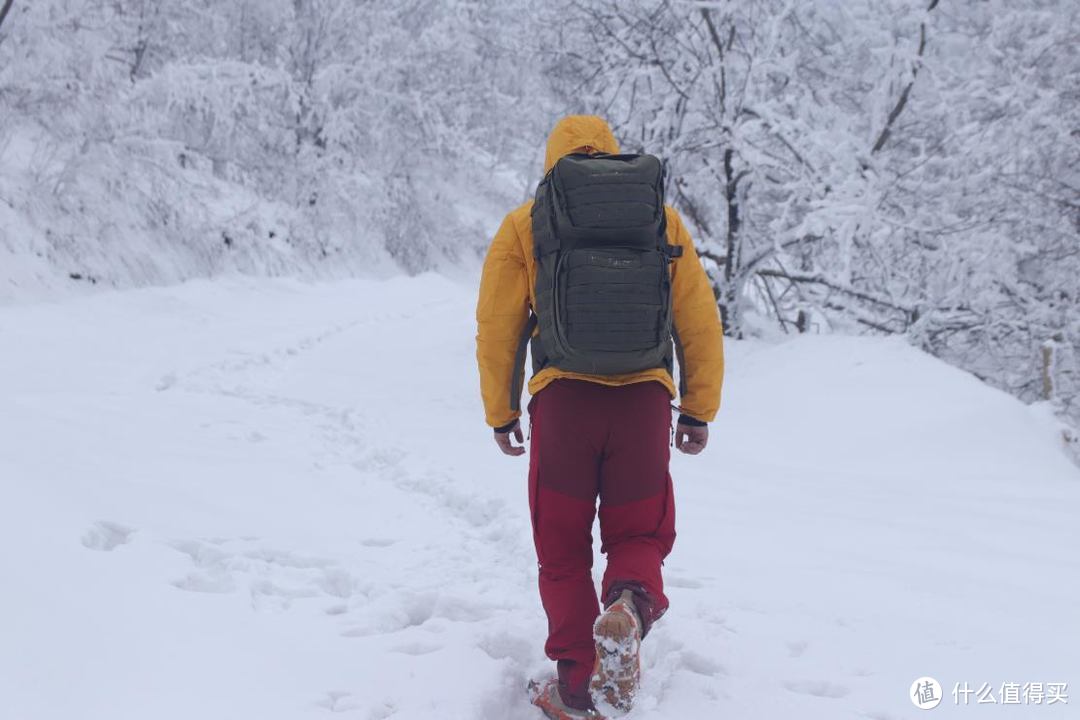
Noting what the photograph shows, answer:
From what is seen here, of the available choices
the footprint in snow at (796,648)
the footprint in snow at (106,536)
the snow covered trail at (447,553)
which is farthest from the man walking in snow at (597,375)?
the footprint in snow at (106,536)

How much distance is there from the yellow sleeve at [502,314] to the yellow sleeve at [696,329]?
520 mm

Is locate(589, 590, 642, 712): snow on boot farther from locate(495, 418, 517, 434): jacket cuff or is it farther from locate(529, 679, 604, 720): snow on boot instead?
locate(495, 418, 517, 434): jacket cuff

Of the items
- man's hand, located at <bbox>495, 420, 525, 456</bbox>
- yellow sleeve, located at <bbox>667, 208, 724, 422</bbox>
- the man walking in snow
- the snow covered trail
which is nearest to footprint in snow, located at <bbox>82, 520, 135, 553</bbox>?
the snow covered trail

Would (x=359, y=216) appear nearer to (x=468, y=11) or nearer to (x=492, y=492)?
(x=468, y=11)

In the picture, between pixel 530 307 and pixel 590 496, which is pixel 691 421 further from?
pixel 530 307

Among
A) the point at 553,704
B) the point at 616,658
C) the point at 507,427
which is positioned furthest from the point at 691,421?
the point at 553,704

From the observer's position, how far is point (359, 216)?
74.2ft

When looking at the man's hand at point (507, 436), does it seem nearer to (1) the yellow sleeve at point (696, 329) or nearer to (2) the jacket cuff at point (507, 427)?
(2) the jacket cuff at point (507, 427)

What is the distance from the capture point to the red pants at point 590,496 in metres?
2.56

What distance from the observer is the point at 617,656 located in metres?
2.32

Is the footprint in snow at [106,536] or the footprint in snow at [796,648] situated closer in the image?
the footprint in snow at [796,648]

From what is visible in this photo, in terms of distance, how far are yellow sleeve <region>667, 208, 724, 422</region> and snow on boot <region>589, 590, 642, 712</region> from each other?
0.75m

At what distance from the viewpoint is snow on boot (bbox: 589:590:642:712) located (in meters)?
2.30

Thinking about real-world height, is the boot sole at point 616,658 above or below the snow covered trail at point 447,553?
above
